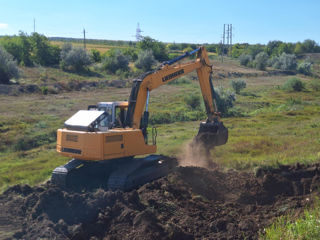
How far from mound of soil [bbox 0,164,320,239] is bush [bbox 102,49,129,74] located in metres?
49.0

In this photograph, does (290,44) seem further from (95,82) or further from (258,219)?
(258,219)

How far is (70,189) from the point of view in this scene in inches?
464

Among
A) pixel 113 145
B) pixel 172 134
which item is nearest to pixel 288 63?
pixel 172 134

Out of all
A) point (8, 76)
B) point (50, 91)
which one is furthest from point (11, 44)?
point (50, 91)

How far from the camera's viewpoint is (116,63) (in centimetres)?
6103

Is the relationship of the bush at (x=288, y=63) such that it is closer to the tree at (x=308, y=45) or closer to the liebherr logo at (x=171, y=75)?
the tree at (x=308, y=45)

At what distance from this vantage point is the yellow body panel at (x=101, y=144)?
1115cm

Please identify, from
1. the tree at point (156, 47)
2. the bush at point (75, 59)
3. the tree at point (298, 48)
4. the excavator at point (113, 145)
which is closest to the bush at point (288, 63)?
the tree at point (156, 47)

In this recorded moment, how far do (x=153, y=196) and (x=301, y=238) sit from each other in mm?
4605

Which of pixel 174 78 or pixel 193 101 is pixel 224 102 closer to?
pixel 193 101

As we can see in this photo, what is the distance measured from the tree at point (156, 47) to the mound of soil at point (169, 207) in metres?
58.3

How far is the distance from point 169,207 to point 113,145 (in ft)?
7.95

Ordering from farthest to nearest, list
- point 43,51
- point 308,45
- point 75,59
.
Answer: point 308,45 → point 43,51 → point 75,59

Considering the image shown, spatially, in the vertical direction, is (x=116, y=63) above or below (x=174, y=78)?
above
